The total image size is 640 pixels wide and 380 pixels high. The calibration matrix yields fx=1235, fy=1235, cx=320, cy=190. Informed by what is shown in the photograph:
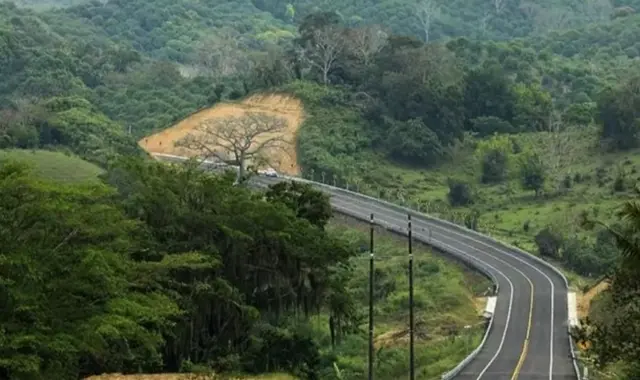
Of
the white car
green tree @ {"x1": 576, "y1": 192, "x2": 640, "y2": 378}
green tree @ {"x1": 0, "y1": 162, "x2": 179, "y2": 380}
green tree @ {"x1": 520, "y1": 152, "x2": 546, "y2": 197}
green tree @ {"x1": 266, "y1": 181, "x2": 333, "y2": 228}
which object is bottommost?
the white car

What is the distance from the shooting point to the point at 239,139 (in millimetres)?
77812

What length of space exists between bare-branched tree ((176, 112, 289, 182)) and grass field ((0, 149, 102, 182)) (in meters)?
11.0

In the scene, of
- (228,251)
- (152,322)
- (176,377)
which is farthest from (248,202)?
(176,377)

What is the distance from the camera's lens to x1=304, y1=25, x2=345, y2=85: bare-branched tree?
100312 mm

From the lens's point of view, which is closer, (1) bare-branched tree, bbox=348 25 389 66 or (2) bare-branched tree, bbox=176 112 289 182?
(2) bare-branched tree, bbox=176 112 289 182

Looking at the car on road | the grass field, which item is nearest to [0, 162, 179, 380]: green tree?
the grass field

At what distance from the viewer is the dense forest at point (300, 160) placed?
3045 centimetres

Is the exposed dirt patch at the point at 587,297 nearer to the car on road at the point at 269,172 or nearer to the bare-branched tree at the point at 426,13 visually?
the car on road at the point at 269,172

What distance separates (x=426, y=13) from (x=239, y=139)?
87.3 m

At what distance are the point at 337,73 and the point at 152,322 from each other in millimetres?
69406

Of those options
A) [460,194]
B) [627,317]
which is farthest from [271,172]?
[627,317]

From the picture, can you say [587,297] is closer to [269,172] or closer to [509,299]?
[509,299]

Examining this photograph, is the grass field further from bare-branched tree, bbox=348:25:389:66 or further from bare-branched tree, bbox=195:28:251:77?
bare-branched tree, bbox=195:28:251:77

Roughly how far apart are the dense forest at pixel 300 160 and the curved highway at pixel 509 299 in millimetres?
2541
